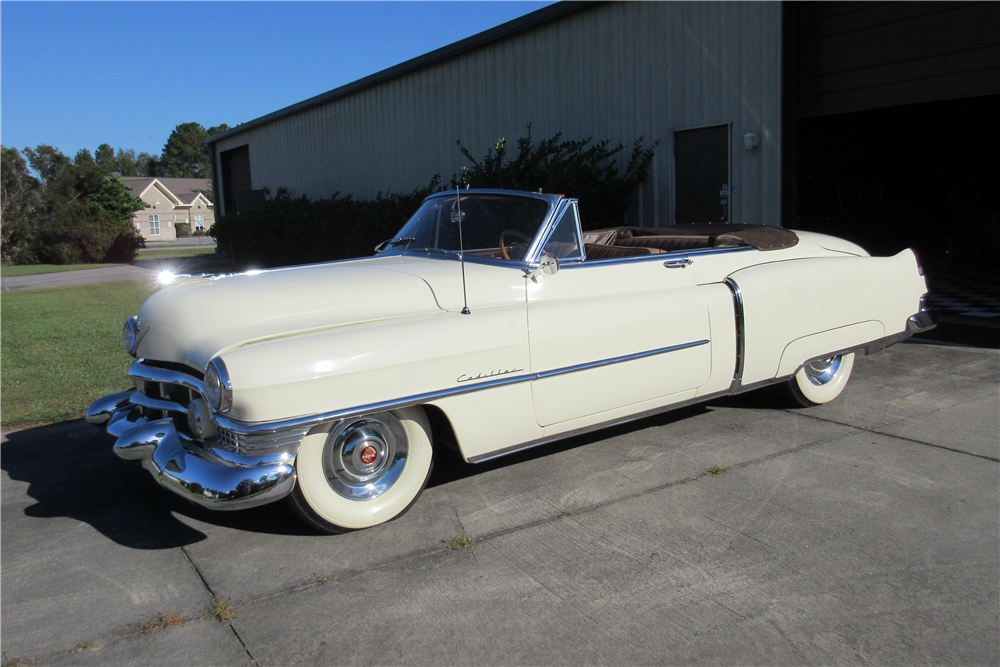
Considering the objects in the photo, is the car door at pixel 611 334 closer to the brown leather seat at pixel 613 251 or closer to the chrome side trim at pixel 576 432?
the chrome side trim at pixel 576 432

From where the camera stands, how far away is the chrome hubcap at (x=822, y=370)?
5.12 metres

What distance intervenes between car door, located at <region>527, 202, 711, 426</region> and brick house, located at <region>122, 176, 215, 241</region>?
231 feet

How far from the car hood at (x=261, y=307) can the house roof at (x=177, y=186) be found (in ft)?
249

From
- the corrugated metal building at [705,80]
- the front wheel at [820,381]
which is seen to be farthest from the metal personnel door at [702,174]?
the front wheel at [820,381]

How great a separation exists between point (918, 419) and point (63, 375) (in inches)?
269

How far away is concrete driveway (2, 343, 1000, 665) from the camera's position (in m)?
2.51

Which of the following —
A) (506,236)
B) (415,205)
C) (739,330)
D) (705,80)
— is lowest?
(739,330)

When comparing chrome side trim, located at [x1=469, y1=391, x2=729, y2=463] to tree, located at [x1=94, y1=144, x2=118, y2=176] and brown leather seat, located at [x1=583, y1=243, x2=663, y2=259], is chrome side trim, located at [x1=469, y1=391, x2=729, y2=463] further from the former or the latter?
tree, located at [x1=94, y1=144, x2=118, y2=176]

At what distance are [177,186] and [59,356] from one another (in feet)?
277

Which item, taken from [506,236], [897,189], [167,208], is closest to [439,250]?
[506,236]

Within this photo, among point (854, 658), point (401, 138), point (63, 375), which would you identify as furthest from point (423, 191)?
point (854, 658)

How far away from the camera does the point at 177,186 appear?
84125mm

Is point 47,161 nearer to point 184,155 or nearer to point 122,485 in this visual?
point 122,485

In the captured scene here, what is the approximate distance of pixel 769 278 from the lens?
15.0 ft
